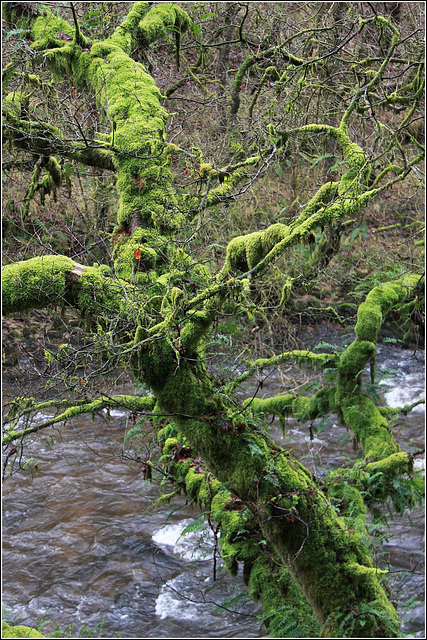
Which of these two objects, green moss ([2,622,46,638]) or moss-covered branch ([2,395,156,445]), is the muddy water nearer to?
moss-covered branch ([2,395,156,445])

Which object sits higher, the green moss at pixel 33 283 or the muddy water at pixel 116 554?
the green moss at pixel 33 283

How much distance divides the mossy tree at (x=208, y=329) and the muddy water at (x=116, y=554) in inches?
25.4

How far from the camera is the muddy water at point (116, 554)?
22.5 feet

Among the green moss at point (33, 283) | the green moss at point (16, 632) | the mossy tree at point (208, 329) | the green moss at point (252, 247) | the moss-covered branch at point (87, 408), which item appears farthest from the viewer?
the moss-covered branch at point (87, 408)

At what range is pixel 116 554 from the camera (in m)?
7.91

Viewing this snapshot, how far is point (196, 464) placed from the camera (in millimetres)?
5973

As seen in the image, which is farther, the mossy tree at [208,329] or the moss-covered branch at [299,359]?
the moss-covered branch at [299,359]

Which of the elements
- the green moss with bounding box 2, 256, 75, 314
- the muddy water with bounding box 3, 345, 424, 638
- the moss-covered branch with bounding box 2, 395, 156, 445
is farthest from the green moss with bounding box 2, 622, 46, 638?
the muddy water with bounding box 3, 345, 424, 638

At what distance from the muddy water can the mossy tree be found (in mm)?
645

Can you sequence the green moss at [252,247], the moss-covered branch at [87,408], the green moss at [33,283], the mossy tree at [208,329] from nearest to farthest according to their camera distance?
the green moss at [33,283], the mossy tree at [208,329], the green moss at [252,247], the moss-covered branch at [87,408]

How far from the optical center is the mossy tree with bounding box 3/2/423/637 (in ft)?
13.5

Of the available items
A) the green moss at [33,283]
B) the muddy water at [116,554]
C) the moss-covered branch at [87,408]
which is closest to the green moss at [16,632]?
the moss-covered branch at [87,408]

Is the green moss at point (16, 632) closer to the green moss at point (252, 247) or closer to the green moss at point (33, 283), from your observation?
the green moss at point (33, 283)

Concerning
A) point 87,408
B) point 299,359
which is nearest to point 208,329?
point 87,408
